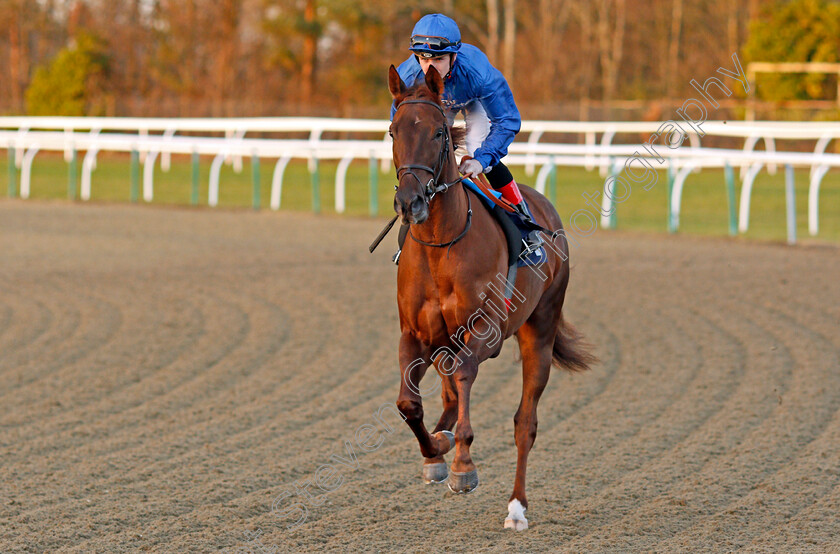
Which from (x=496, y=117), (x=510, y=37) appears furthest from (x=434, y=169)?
(x=510, y=37)

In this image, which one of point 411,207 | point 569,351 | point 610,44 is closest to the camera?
point 411,207

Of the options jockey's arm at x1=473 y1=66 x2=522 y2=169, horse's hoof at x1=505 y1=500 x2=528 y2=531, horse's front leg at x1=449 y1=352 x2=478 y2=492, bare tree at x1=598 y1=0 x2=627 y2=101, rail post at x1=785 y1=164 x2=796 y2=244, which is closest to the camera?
horse's front leg at x1=449 y1=352 x2=478 y2=492

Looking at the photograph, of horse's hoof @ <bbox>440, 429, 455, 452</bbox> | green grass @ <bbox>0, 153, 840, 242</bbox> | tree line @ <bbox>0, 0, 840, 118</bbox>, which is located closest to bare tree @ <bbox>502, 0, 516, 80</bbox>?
tree line @ <bbox>0, 0, 840, 118</bbox>

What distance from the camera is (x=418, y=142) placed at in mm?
3584

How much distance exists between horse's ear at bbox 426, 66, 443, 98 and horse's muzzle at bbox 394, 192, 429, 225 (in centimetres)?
45

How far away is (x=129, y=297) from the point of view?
30.7 feet

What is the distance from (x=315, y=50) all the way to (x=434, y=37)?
33671mm

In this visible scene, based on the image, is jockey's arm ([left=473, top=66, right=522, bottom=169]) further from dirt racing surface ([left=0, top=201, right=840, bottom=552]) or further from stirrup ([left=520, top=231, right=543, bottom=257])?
dirt racing surface ([left=0, top=201, right=840, bottom=552])

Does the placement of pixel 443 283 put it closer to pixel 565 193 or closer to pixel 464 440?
pixel 464 440

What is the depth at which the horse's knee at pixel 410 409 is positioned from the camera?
3.82 meters

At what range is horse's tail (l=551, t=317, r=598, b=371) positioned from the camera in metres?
4.87

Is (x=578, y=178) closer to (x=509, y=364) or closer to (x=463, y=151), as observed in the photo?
(x=509, y=364)

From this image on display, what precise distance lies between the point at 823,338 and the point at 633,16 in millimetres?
35813

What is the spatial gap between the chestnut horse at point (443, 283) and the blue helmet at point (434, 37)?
277mm
